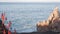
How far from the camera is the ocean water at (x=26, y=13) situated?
165 centimetres

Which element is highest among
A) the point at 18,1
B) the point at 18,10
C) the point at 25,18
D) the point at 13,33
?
the point at 18,1

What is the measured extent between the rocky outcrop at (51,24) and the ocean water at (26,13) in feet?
0.17

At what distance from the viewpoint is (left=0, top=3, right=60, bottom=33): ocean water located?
1.65 m

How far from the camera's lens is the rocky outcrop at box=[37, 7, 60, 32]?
5.34ft

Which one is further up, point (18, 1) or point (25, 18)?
point (18, 1)

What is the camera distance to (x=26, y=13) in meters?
1.67

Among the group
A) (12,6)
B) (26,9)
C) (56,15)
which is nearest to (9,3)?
(12,6)

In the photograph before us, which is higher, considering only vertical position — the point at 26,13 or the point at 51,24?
the point at 26,13

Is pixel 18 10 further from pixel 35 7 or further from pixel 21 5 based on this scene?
pixel 35 7

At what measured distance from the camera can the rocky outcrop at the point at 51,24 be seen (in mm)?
1627

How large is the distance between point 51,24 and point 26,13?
343 mm

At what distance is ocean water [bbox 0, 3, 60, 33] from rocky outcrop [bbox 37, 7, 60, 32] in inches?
2.0

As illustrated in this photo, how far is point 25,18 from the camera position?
1.66 metres

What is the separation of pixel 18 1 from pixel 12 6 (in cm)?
10
